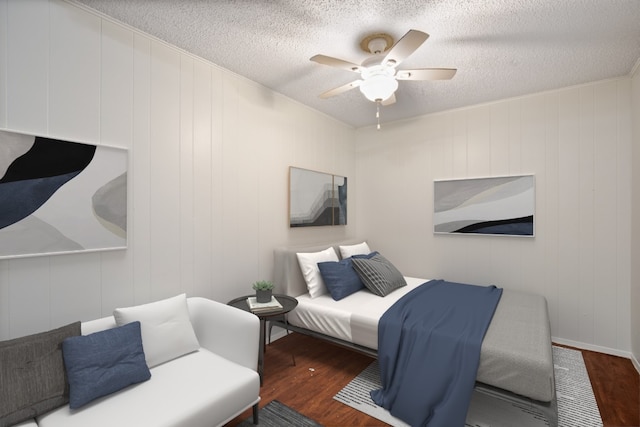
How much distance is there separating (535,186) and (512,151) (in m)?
0.45

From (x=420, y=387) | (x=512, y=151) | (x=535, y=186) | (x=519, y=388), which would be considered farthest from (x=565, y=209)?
(x=420, y=387)

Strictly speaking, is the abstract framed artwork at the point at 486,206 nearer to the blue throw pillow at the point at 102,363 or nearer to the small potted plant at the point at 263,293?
the small potted plant at the point at 263,293

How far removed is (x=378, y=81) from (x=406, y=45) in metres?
0.41

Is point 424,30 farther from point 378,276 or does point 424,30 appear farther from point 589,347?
point 589,347

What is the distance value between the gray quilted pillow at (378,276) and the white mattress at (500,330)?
2.5 inches

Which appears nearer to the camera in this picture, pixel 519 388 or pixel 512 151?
pixel 519 388

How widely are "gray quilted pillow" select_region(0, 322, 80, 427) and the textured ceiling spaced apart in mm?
2020

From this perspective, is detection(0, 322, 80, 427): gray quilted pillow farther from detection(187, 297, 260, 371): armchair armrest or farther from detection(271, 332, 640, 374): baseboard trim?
detection(271, 332, 640, 374): baseboard trim

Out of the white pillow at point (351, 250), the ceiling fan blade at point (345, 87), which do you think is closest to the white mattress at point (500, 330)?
the white pillow at point (351, 250)

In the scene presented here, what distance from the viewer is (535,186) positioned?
3.25m

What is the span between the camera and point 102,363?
161cm

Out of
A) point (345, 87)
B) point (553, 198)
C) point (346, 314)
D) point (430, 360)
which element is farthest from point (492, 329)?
point (345, 87)

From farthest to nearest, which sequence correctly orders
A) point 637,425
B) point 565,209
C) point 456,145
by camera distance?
point 456,145 → point 565,209 → point 637,425

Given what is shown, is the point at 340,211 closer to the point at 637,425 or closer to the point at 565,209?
the point at 565,209
